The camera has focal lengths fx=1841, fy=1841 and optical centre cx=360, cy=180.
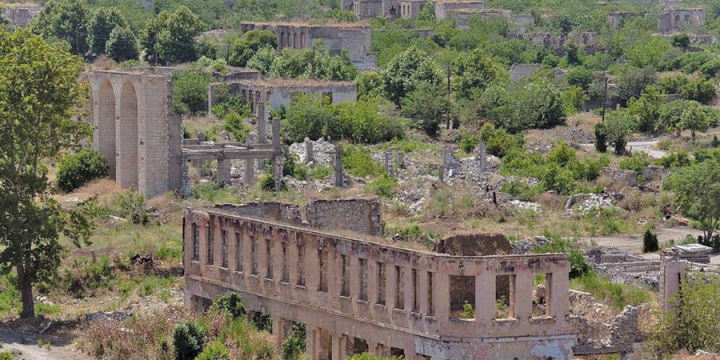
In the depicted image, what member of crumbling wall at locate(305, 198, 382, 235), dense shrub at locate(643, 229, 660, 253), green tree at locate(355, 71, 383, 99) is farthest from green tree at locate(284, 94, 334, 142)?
crumbling wall at locate(305, 198, 382, 235)

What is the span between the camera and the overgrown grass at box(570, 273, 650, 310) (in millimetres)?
33594

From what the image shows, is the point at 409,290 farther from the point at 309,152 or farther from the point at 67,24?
the point at 67,24

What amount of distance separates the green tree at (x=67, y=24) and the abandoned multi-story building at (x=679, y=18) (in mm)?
42660

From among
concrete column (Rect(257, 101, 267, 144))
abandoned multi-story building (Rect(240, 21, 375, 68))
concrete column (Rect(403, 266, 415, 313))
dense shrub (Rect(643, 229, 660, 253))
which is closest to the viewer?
concrete column (Rect(403, 266, 415, 313))

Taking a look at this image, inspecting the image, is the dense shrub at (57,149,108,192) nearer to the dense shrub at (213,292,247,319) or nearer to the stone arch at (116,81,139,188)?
the stone arch at (116,81,139,188)

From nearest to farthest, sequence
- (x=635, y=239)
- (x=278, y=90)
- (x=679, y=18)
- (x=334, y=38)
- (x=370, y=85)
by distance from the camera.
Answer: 1. (x=635, y=239)
2. (x=278, y=90)
3. (x=370, y=85)
4. (x=334, y=38)
5. (x=679, y=18)

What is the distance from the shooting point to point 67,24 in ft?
261

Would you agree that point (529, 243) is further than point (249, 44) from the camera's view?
No

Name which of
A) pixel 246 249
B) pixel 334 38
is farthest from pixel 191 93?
pixel 246 249

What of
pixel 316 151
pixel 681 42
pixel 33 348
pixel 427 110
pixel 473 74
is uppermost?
pixel 681 42

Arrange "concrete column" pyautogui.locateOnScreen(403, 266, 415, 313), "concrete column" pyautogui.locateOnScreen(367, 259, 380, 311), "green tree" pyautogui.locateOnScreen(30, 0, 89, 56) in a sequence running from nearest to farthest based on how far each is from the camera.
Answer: "concrete column" pyautogui.locateOnScreen(403, 266, 415, 313)
"concrete column" pyautogui.locateOnScreen(367, 259, 380, 311)
"green tree" pyautogui.locateOnScreen(30, 0, 89, 56)

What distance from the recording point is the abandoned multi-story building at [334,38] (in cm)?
7938

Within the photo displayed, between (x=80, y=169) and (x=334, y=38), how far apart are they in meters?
32.4

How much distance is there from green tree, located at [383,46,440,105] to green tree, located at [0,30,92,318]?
31.6 meters
